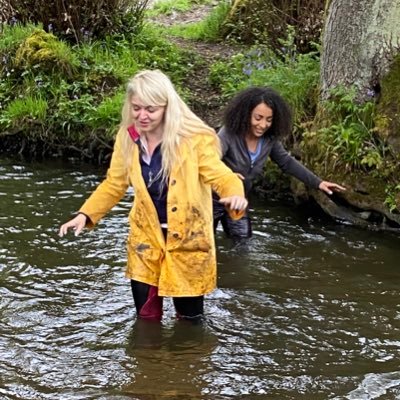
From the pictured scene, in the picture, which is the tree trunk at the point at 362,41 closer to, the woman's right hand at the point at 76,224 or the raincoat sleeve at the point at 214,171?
the raincoat sleeve at the point at 214,171

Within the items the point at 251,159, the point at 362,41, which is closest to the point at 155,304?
the point at 251,159

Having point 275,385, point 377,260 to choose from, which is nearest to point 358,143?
point 377,260

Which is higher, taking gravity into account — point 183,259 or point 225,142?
point 225,142

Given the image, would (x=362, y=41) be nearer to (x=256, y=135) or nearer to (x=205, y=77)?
(x=256, y=135)

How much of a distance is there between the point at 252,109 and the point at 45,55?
4713mm

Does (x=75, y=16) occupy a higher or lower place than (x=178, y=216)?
higher

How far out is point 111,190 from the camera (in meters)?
4.90

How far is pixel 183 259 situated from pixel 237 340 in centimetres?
76

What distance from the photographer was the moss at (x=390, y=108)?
7262 millimetres

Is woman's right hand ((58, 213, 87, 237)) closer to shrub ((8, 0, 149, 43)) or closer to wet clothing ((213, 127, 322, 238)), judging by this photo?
wet clothing ((213, 127, 322, 238))

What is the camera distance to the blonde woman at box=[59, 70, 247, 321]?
4.55 meters

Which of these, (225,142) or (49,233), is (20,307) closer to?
(49,233)

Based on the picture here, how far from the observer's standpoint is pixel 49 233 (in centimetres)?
718

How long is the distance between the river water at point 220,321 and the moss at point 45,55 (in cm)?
295
